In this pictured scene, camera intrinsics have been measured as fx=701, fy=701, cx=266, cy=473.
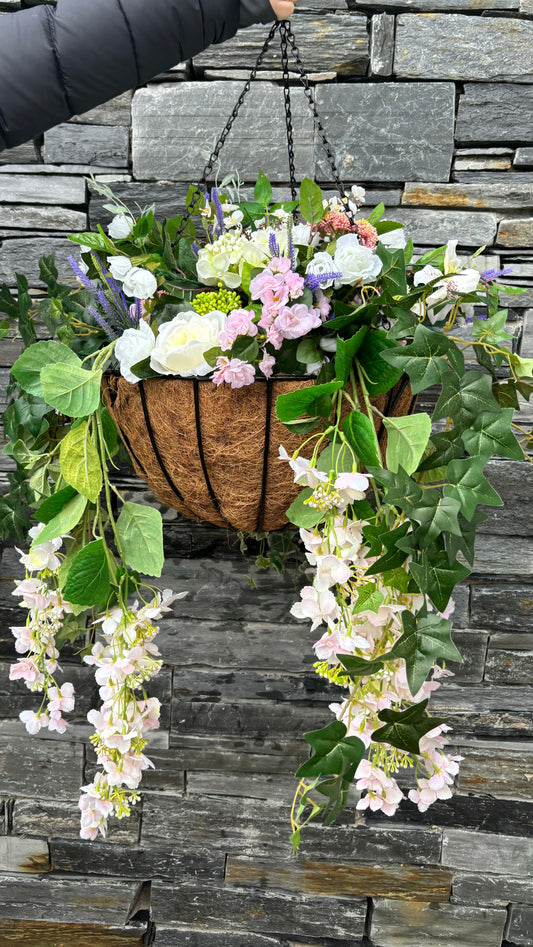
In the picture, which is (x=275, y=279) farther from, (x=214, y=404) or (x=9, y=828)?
(x=9, y=828)

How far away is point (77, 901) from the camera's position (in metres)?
1.26

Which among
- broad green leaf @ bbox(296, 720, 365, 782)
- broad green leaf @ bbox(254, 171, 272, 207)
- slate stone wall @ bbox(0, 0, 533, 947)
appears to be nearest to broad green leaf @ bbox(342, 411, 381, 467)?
broad green leaf @ bbox(296, 720, 365, 782)

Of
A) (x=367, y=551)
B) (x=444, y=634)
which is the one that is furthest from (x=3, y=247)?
(x=444, y=634)

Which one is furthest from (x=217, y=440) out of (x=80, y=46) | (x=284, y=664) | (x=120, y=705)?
(x=284, y=664)

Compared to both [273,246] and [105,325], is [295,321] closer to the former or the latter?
[273,246]

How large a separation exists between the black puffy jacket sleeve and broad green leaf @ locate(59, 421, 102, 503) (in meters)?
0.30

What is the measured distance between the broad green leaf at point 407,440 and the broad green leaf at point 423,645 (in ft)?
0.42

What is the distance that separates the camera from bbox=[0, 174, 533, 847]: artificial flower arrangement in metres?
0.60

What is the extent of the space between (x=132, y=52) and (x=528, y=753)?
119 centimetres

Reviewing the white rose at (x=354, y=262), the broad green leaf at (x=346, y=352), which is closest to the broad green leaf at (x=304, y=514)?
the broad green leaf at (x=346, y=352)

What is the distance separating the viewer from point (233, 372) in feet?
2.08

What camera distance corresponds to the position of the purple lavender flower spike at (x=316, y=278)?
67cm

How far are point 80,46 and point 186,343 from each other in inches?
12.1

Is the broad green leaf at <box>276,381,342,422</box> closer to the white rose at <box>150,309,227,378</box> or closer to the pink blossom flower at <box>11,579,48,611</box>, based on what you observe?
the white rose at <box>150,309,227,378</box>
